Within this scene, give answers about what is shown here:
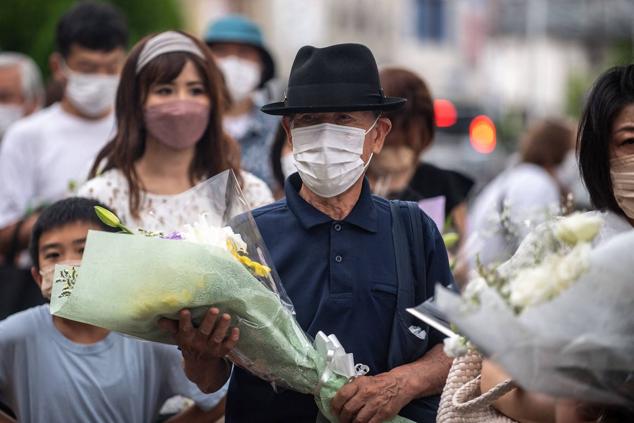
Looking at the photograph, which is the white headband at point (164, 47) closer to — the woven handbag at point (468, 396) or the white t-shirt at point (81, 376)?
the white t-shirt at point (81, 376)

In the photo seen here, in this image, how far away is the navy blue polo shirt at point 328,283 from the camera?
4367 mm

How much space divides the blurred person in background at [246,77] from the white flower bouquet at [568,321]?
4.33 meters


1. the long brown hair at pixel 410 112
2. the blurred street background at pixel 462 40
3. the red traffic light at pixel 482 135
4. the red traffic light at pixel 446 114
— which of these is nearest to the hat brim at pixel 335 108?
the long brown hair at pixel 410 112

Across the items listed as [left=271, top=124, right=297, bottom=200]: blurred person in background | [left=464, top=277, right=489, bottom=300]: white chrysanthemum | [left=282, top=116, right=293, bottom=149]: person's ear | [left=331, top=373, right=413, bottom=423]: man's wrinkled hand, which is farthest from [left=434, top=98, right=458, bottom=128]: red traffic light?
[left=464, top=277, right=489, bottom=300]: white chrysanthemum

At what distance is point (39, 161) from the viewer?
743cm

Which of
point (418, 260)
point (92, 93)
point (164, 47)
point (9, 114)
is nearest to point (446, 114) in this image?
point (9, 114)

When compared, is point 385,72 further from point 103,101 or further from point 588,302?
point 588,302

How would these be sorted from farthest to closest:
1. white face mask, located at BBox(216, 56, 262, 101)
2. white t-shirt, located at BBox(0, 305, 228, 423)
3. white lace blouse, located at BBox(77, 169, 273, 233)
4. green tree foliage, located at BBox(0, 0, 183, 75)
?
green tree foliage, located at BBox(0, 0, 183, 75), white face mask, located at BBox(216, 56, 262, 101), white lace blouse, located at BBox(77, 169, 273, 233), white t-shirt, located at BBox(0, 305, 228, 423)

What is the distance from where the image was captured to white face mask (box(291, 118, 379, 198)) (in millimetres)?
4414

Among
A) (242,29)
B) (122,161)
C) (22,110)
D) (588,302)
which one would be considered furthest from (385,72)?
(22,110)

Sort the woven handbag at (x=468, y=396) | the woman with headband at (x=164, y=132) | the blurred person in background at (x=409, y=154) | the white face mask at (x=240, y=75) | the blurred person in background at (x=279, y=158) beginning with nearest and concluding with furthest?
the woven handbag at (x=468, y=396) → the woman with headband at (x=164, y=132) → the blurred person in background at (x=409, y=154) → the blurred person in background at (x=279, y=158) → the white face mask at (x=240, y=75)

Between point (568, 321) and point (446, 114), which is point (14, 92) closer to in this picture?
point (568, 321)

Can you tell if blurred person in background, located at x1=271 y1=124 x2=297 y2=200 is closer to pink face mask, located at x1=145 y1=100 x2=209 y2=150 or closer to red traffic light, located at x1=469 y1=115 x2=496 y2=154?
pink face mask, located at x1=145 y1=100 x2=209 y2=150

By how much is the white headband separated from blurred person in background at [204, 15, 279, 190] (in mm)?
1759
